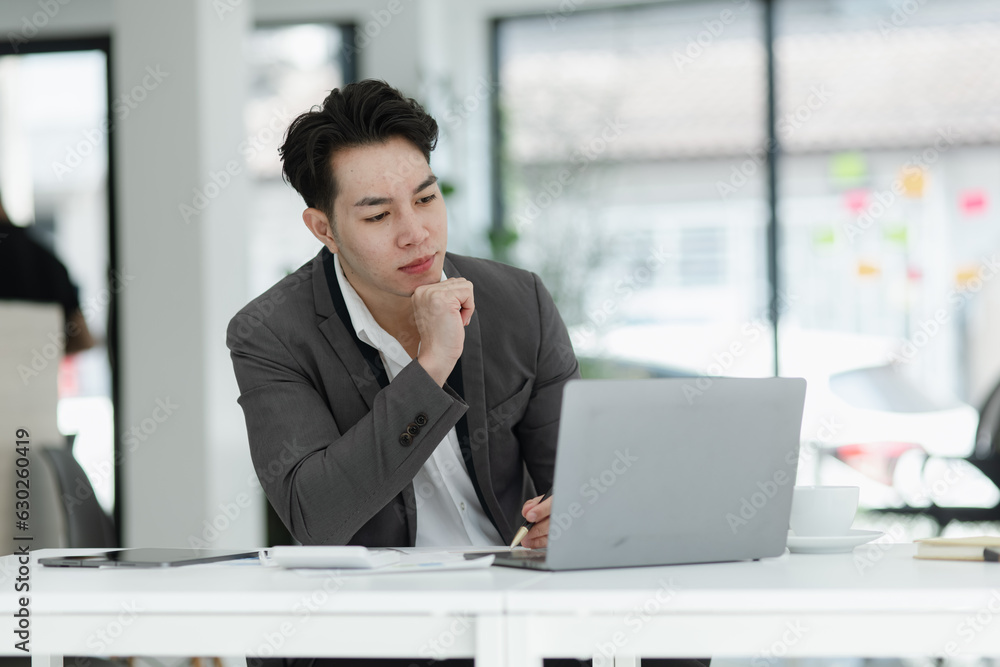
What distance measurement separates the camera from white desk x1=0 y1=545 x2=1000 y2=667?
0.89m

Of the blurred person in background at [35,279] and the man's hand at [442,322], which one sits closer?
the man's hand at [442,322]

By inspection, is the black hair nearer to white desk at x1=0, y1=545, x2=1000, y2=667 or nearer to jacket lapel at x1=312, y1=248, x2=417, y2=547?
jacket lapel at x1=312, y1=248, x2=417, y2=547

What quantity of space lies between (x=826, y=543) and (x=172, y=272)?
2.63 meters

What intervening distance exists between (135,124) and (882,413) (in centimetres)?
366

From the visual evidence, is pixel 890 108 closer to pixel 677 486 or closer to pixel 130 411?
pixel 130 411

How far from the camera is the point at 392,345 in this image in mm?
1712

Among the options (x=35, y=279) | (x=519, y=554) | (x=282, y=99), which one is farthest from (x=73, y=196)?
(x=519, y=554)

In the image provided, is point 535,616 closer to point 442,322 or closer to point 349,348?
point 442,322

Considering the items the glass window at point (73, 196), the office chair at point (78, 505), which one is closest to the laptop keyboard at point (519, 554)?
the office chair at point (78, 505)

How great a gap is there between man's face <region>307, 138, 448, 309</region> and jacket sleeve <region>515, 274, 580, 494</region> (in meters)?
0.23

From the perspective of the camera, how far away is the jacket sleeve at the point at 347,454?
54.0 inches

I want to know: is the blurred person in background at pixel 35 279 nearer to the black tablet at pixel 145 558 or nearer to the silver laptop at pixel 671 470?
the black tablet at pixel 145 558

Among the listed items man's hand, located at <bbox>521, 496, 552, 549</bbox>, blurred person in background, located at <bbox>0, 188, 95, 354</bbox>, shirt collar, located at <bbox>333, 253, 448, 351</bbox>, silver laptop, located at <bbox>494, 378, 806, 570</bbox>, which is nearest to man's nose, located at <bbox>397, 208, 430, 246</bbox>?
shirt collar, located at <bbox>333, 253, 448, 351</bbox>

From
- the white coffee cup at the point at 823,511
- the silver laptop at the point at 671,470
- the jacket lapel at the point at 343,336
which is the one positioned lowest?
the white coffee cup at the point at 823,511
